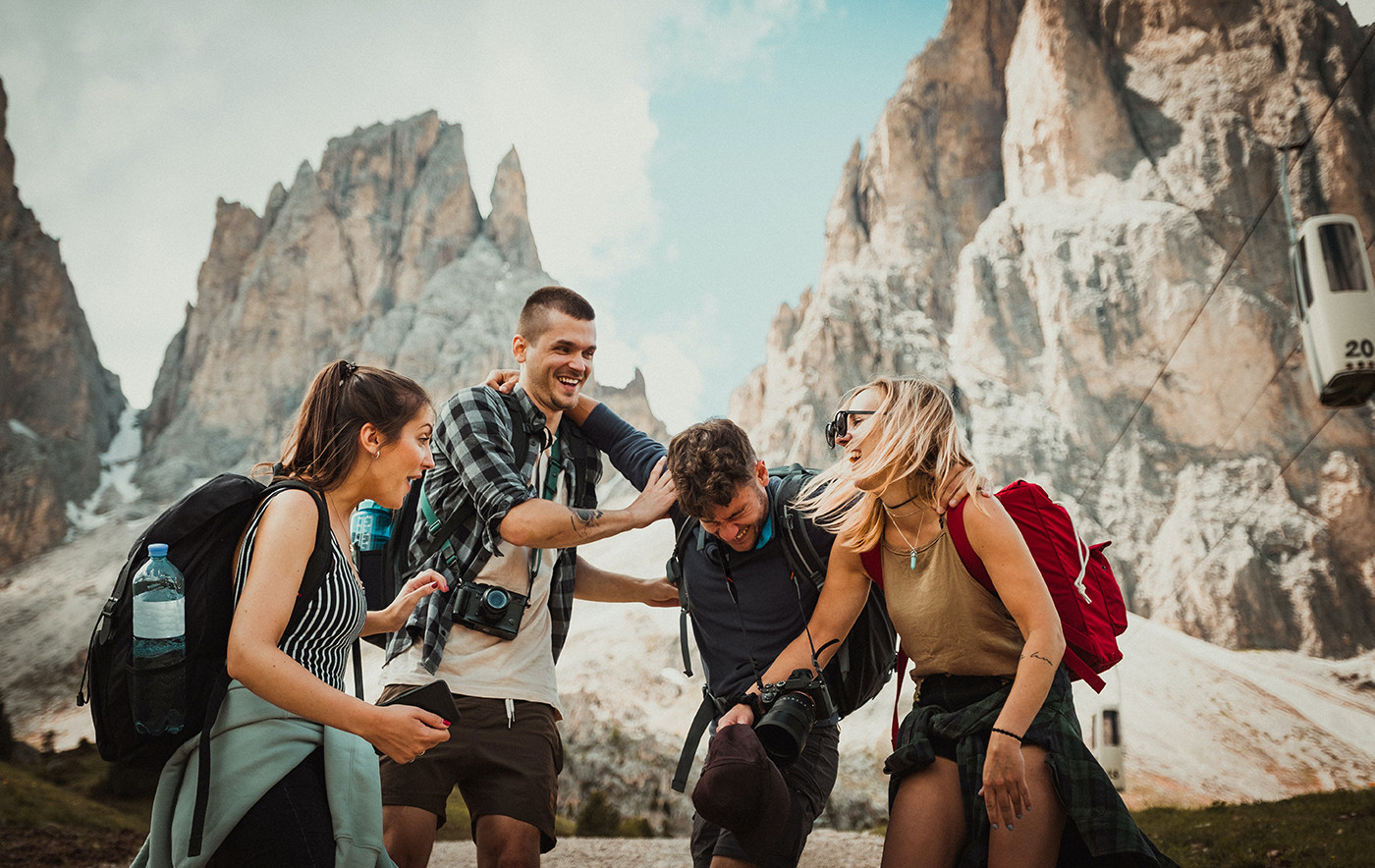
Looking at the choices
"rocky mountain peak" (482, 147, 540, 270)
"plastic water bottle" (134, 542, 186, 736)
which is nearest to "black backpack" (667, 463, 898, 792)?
"plastic water bottle" (134, 542, 186, 736)

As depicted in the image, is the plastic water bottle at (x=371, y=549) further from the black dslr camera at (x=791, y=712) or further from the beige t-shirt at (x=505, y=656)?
the black dslr camera at (x=791, y=712)

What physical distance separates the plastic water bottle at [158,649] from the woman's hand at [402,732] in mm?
463

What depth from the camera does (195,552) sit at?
2.19m

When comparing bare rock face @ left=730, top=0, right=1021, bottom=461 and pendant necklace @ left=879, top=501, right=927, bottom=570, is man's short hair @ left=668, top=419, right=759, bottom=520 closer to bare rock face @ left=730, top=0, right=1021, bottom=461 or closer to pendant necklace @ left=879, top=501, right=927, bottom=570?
pendant necklace @ left=879, top=501, right=927, bottom=570

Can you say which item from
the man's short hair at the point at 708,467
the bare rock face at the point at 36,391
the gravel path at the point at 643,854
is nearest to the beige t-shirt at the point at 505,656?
the man's short hair at the point at 708,467

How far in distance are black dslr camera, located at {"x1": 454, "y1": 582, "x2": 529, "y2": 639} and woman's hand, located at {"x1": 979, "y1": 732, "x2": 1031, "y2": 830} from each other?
5.99 feet

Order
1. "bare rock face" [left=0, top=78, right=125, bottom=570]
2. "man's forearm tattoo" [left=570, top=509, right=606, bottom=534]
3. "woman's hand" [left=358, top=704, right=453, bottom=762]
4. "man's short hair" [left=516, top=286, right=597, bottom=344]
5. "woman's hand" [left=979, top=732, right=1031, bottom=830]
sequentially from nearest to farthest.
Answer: "woman's hand" [left=358, top=704, right=453, bottom=762] < "woman's hand" [left=979, top=732, right=1031, bottom=830] < "man's forearm tattoo" [left=570, top=509, right=606, bottom=534] < "man's short hair" [left=516, top=286, right=597, bottom=344] < "bare rock face" [left=0, top=78, right=125, bottom=570]

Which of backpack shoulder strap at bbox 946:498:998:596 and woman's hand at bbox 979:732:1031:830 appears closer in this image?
woman's hand at bbox 979:732:1031:830

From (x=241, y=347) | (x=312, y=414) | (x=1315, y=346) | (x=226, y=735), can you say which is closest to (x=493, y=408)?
(x=312, y=414)

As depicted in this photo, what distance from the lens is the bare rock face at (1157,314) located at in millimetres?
32562

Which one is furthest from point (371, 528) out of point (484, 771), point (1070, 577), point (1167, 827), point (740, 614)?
point (1167, 827)

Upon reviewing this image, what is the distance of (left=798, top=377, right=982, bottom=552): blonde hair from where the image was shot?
303 centimetres

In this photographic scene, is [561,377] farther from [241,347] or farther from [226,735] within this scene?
[241,347]

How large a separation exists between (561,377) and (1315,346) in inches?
489
